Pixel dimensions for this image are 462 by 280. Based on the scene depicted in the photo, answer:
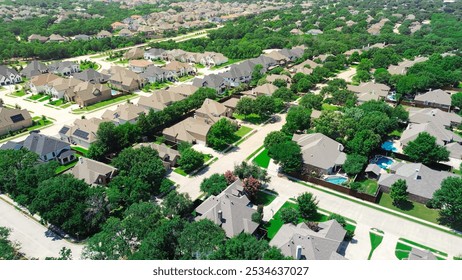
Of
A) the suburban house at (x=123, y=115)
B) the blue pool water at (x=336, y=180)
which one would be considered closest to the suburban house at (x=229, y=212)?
the blue pool water at (x=336, y=180)

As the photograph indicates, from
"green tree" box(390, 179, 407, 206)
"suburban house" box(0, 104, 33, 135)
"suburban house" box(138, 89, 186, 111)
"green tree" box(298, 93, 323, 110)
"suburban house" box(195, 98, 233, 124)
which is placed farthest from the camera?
"suburban house" box(138, 89, 186, 111)

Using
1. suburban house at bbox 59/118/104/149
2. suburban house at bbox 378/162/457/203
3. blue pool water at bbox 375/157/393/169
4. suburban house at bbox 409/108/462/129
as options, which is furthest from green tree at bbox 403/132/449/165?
suburban house at bbox 59/118/104/149

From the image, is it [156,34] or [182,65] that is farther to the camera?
[156,34]

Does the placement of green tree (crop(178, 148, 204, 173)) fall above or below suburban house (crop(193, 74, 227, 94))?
above

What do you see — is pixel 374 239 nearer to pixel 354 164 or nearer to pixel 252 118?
pixel 354 164

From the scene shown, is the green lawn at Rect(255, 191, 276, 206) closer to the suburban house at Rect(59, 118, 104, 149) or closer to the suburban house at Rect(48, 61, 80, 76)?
the suburban house at Rect(59, 118, 104, 149)

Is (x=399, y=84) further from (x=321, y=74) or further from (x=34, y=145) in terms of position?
(x=34, y=145)
